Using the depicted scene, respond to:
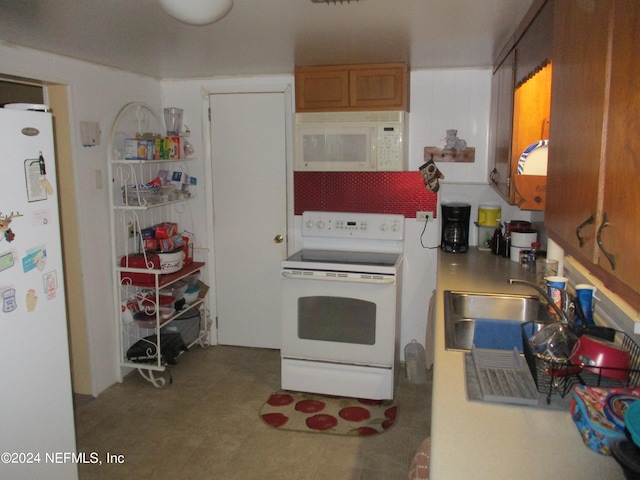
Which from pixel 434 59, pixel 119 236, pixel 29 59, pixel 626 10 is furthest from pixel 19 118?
pixel 434 59

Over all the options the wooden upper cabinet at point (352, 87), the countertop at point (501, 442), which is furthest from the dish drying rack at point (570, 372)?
the wooden upper cabinet at point (352, 87)

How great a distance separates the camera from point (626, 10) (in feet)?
3.01

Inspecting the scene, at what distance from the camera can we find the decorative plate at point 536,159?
7.09 ft

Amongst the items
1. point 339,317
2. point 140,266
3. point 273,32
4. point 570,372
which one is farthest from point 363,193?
point 570,372

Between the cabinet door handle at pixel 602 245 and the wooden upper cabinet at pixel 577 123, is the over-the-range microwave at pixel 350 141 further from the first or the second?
the cabinet door handle at pixel 602 245

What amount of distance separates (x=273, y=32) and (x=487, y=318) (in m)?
1.71

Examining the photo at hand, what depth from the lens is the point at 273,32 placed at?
8.34 ft

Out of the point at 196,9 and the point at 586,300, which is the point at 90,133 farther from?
the point at 586,300

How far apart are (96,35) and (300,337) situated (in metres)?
2.07

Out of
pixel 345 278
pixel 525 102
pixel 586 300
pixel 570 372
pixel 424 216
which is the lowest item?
pixel 345 278

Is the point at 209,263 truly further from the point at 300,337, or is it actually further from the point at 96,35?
the point at 96,35

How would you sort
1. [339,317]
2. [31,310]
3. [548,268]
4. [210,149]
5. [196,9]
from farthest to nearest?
[210,149] → [339,317] → [548,268] → [31,310] → [196,9]

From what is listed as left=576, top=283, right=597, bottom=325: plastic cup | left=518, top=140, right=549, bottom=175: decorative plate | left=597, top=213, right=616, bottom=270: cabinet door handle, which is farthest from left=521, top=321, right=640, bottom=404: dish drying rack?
left=518, top=140, right=549, bottom=175: decorative plate

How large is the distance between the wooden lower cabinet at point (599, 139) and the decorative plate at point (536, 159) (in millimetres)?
749
